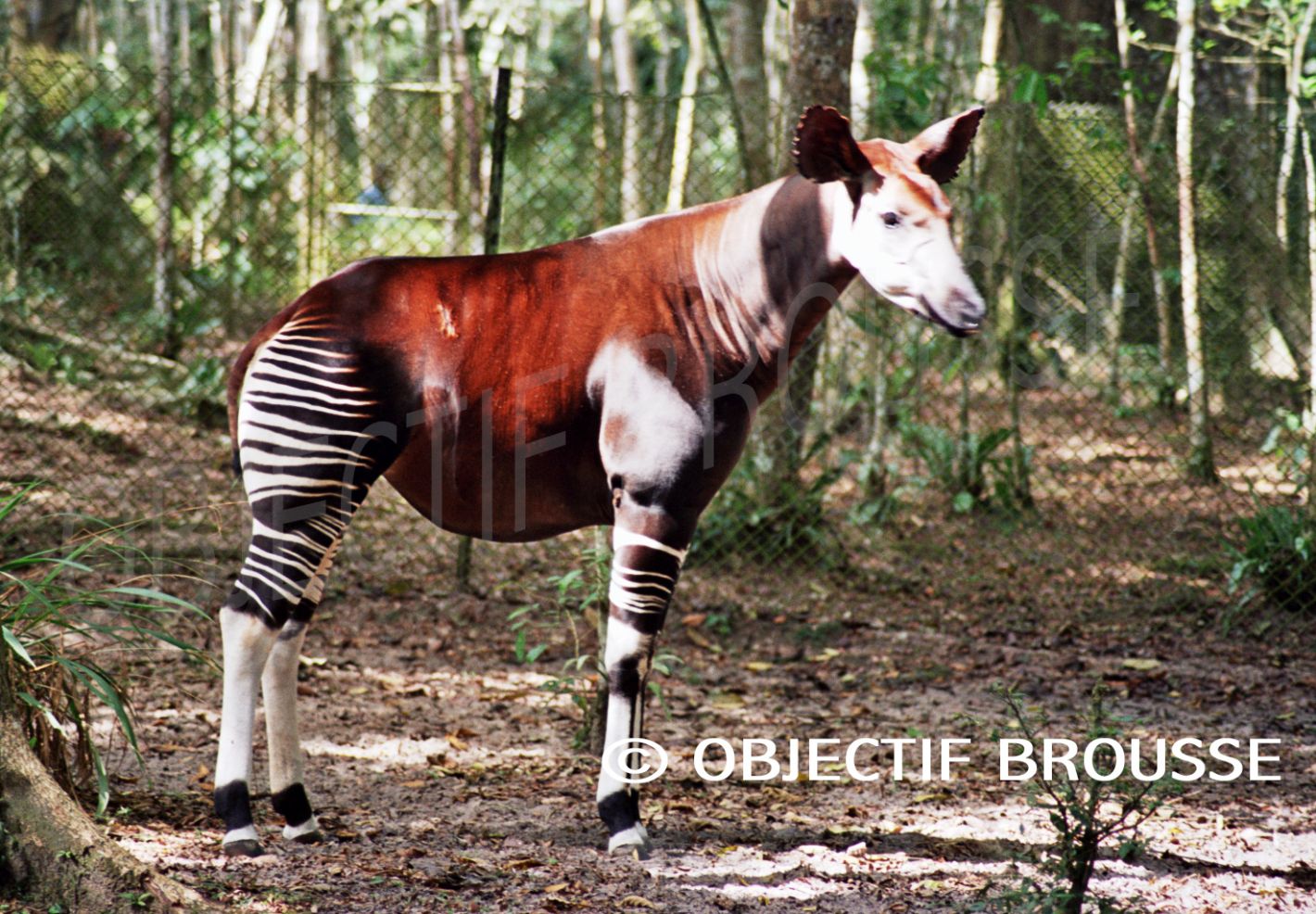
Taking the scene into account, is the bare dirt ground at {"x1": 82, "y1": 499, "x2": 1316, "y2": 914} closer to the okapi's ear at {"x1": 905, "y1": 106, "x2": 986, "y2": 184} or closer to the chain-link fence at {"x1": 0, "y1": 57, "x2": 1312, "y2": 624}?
the chain-link fence at {"x1": 0, "y1": 57, "x2": 1312, "y2": 624}

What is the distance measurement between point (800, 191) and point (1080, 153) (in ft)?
12.3

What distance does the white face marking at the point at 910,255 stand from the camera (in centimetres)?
306

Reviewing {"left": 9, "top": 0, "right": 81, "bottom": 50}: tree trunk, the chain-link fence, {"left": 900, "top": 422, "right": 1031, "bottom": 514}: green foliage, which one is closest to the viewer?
the chain-link fence

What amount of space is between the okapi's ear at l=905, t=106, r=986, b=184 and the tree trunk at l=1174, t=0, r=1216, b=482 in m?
3.72

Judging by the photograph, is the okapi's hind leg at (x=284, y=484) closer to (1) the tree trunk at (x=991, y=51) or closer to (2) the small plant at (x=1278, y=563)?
(2) the small plant at (x=1278, y=563)

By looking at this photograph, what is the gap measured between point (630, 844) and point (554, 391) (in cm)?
125

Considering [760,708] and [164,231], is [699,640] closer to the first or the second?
[760,708]

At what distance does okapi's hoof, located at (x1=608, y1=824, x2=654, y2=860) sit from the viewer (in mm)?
3424

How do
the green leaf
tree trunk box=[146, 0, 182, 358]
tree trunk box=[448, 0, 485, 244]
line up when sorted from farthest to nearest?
tree trunk box=[448, 0, 485, 244] < tree trunk box=[146, 0, 182, 358] < the green leaf

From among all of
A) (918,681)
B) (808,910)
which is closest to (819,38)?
(918,681)

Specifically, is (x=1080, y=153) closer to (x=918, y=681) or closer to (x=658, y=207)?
(x=658, y=207)

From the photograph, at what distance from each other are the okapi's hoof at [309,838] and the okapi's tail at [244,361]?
100 cm

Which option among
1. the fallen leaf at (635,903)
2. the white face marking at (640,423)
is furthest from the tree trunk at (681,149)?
the fallen leaf at (635,903)

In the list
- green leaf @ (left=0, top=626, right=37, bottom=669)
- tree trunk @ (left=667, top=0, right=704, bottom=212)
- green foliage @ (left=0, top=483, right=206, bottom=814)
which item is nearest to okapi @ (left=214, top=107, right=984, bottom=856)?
green foliage @ (left=0, top=483, right=206, bottom=814)
